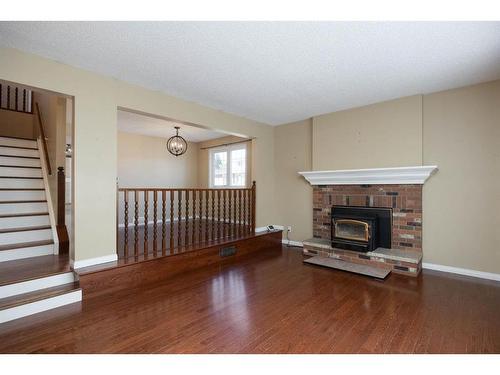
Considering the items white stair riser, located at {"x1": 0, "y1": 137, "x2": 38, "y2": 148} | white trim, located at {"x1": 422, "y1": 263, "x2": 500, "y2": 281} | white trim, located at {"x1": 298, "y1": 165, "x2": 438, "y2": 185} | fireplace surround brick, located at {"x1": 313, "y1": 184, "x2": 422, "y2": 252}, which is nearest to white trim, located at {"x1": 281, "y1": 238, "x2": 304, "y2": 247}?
fireplace surround brick, located at {"x1": 313, "y1": 184, "x2": 422, "y2": 252}

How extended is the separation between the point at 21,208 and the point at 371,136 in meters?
5.54

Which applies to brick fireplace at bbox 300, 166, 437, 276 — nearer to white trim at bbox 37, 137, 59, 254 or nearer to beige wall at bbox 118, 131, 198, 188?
white trim at bbox 37, 137, 59, 254

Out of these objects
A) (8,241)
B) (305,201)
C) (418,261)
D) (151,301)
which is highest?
(305,201)

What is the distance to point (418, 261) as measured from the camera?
3369 mm

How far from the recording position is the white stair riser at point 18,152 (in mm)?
4336

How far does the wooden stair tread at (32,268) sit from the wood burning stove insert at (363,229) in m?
3.73

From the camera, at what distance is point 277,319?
224 centimetres

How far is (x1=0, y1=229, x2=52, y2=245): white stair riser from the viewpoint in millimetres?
3150

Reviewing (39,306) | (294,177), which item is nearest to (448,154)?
(294,177)

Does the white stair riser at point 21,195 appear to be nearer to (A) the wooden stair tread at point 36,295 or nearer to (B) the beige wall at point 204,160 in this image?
Answer: (A) the wooden stair tread at point 36,295

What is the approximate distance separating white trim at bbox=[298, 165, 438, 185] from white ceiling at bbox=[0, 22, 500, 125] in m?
1.13
